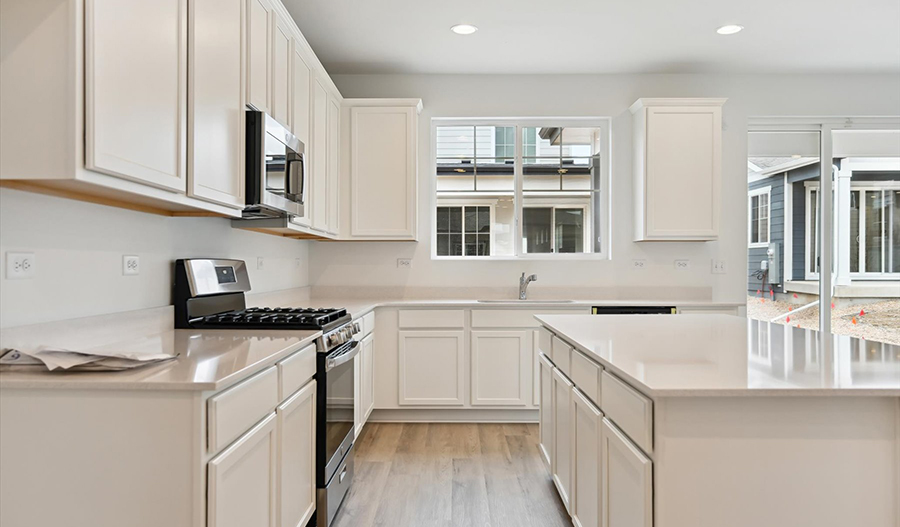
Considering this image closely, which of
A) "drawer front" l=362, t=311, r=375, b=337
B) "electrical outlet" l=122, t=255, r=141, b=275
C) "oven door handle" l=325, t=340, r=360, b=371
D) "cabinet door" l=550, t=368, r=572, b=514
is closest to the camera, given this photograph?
"electrical outlet" l=122, t=255, r=141, b=275

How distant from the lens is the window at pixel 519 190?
4.47 m

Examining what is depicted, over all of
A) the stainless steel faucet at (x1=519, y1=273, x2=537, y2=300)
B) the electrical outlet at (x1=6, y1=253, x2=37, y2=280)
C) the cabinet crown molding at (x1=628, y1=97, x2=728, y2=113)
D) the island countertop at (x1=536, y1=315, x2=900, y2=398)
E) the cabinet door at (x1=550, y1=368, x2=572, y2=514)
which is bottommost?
the cabinet door at (x1=550, y1=368, x2=572, y2=514)

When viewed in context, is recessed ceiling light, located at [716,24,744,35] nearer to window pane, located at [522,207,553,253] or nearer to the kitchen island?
window pane, located at [522,207,553,253]

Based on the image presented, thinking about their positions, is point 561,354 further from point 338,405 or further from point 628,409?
point 338,405

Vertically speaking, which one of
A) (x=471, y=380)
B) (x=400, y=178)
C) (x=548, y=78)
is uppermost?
(x=548, y=78)

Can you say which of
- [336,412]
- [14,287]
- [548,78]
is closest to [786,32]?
[548,78]

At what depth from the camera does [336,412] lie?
2.42 m

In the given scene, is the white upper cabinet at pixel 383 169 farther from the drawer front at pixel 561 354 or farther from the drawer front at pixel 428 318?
the drawer front at pixel 561 354

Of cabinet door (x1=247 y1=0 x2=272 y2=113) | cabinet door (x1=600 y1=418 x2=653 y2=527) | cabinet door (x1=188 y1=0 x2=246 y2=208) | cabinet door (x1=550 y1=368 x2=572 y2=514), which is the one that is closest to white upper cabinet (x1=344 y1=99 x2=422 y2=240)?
cabinet door (x1=247 y1=0 x2=272 y2=113)

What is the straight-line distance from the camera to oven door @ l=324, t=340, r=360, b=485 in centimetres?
226

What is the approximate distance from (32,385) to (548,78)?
159 inches

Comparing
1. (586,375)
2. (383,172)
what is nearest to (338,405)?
(586,375)

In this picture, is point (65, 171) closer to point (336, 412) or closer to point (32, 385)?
point (32, 385)

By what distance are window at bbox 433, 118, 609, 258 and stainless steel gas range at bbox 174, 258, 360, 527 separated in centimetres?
203
